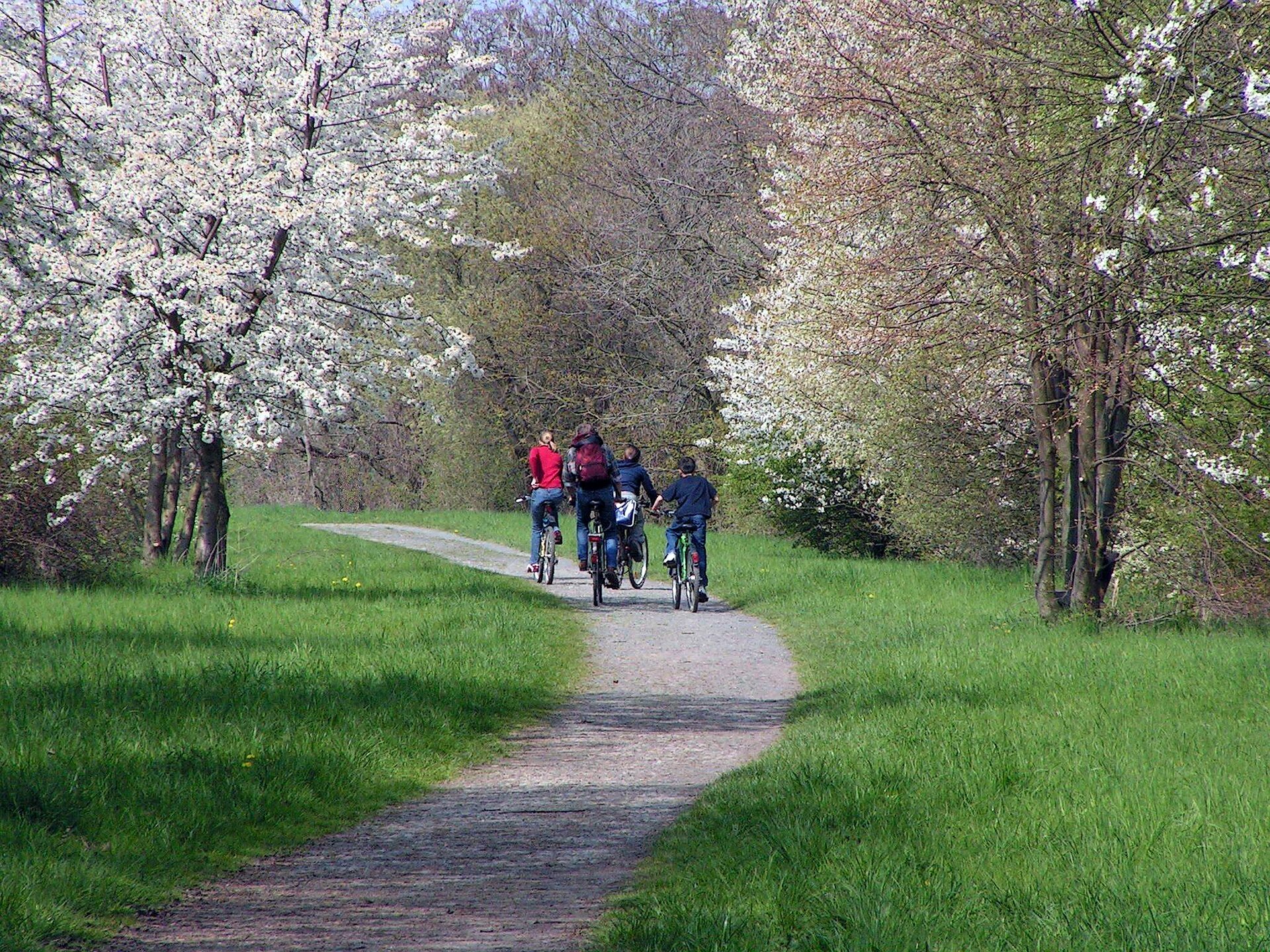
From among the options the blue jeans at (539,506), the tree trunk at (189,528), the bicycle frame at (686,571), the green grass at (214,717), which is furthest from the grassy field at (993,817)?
the tree trunk at (189,528)

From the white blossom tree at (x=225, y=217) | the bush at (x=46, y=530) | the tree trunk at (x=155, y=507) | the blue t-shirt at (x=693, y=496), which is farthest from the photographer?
the tree trunk at (x=155, y=507)

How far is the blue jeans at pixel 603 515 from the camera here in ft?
55.3

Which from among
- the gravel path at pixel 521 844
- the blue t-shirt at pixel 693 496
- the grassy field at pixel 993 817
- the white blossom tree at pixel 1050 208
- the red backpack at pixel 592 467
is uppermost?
the white blossom tree at pixel 1050 208

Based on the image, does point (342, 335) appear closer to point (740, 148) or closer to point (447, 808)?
point (447, 808)

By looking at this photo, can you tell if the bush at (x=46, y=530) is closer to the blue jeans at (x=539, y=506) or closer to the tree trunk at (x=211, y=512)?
the tree trunk at (x=211, y=512)

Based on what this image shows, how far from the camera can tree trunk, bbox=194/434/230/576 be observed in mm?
16234

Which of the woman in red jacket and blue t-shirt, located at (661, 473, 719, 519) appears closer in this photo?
blue t-shirt, located at (661, 473, 719, 519)

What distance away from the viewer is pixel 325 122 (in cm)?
1673

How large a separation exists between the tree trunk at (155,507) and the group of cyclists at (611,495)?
509 cm

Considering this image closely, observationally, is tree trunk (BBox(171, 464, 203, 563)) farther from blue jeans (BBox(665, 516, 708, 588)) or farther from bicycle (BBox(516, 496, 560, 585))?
blue jeans (BBox(665, 516, 708, 588))

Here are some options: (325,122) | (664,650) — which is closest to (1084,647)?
(664,650)

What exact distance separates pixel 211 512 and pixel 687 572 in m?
6.17

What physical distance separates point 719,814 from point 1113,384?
25.7 ft

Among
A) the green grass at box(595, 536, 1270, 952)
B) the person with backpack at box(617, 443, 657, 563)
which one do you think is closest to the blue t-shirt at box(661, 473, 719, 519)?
the person with backpack at box(617, 443, 657, 563)
